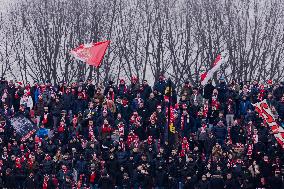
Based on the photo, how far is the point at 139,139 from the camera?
1163 inches

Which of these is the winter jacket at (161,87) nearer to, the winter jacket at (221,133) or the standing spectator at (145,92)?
the standing spectator at (145,92)

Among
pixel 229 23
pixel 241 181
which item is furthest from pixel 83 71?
pixel 241 181

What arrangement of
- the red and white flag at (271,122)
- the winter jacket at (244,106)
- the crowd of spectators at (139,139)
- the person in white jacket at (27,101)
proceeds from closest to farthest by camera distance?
the red and white flag at (271,122)
the crowd of spectators at (139,139)
the winter jacket at (244,106)
the person in white jacket at (27,101)

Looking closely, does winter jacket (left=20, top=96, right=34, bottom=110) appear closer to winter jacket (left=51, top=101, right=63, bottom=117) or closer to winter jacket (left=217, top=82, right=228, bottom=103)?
winter jacket (left=51, top=101, right=63, bottom=117)

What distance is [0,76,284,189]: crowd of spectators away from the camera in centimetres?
2711

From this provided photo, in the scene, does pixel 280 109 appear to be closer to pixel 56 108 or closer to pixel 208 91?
pixel 208 91

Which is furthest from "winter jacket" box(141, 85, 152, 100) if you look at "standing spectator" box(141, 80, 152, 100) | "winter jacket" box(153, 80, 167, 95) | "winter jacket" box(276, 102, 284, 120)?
"winter jacket" box(276, 102, 284, 120)

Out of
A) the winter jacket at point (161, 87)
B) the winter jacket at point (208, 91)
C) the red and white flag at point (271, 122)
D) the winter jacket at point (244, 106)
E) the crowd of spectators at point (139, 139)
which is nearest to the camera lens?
the red and white flag at point (271, 122)

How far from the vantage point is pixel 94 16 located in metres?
53.2

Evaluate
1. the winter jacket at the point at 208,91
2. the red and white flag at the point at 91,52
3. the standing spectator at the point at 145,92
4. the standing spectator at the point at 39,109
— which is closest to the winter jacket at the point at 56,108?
the standing spectator at the point at 39,109

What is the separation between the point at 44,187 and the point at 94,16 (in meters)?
27.2

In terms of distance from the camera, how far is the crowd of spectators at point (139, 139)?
27109 millimetres

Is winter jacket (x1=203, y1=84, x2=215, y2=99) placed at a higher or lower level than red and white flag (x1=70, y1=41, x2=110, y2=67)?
lower

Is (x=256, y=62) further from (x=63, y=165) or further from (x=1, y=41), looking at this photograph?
(x=63, y=165)
